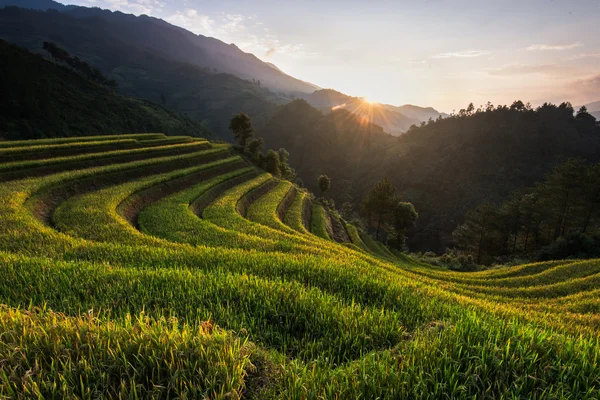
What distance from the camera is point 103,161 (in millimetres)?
31109

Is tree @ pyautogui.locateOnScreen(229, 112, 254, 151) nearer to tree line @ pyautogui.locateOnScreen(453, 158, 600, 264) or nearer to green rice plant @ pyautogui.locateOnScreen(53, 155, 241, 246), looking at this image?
green rice plant @ pyautogui.locateOnScreen(53, 155, 241, 246)

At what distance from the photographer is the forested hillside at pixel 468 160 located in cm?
12250

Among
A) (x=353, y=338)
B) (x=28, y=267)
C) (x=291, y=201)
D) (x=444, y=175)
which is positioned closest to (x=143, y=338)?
(x=353, y=338)

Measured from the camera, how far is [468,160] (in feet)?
465

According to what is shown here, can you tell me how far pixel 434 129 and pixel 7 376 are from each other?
674 feet

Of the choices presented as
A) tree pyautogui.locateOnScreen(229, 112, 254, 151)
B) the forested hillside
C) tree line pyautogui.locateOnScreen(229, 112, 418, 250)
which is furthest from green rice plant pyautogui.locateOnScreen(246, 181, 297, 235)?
the forested hillside

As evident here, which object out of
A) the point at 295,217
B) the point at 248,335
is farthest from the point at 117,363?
the point at 295,217

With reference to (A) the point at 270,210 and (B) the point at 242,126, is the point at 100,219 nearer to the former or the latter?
(A) the point at 270,210

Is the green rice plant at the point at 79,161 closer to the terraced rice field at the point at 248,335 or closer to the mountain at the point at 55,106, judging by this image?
the terraced rice field at the point at 248,335

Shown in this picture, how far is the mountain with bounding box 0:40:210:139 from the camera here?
2367 inches

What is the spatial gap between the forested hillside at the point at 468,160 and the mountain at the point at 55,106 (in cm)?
10394

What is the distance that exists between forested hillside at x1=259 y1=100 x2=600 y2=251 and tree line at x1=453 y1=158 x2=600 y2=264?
35.4 meters

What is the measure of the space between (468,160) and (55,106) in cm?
16797

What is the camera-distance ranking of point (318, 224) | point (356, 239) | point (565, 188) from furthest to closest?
point (565, 188) → point (356, 239) → point (318, 224)
